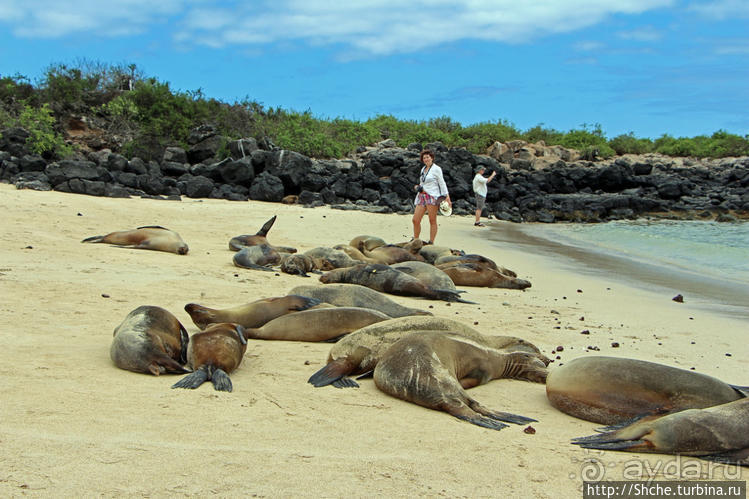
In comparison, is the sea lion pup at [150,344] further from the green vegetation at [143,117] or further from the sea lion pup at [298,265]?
the green vegetation at [143,117]

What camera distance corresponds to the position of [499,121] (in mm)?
44594

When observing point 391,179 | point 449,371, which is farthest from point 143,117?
point 449,371

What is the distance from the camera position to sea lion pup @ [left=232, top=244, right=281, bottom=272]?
33.2 ft

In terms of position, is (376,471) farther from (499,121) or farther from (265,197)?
(499,121)

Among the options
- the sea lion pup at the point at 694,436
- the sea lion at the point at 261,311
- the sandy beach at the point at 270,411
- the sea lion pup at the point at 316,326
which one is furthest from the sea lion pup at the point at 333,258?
the sea lion pup at the point at 694,436

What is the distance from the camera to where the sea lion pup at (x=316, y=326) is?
6.02 metres

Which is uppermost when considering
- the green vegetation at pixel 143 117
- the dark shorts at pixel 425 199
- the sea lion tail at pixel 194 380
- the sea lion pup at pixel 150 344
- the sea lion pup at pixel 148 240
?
the green vegetation at pixel 143 117

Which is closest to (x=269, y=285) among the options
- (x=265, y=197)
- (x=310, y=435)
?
(x=310, y=435)

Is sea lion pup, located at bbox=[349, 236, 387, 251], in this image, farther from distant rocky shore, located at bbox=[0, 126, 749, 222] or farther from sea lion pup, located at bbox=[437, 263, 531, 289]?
distant rocky shore, located at bbox=[0, 126, 749, 222]

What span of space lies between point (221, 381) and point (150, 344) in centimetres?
75

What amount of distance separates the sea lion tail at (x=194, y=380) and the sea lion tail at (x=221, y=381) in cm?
6

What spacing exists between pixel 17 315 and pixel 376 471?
4.20 meters

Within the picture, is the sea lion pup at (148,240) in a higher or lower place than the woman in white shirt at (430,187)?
lower

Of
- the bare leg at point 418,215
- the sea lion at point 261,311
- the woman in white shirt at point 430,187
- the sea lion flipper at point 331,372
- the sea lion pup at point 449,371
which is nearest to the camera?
the sea lion pup at point 449,371
